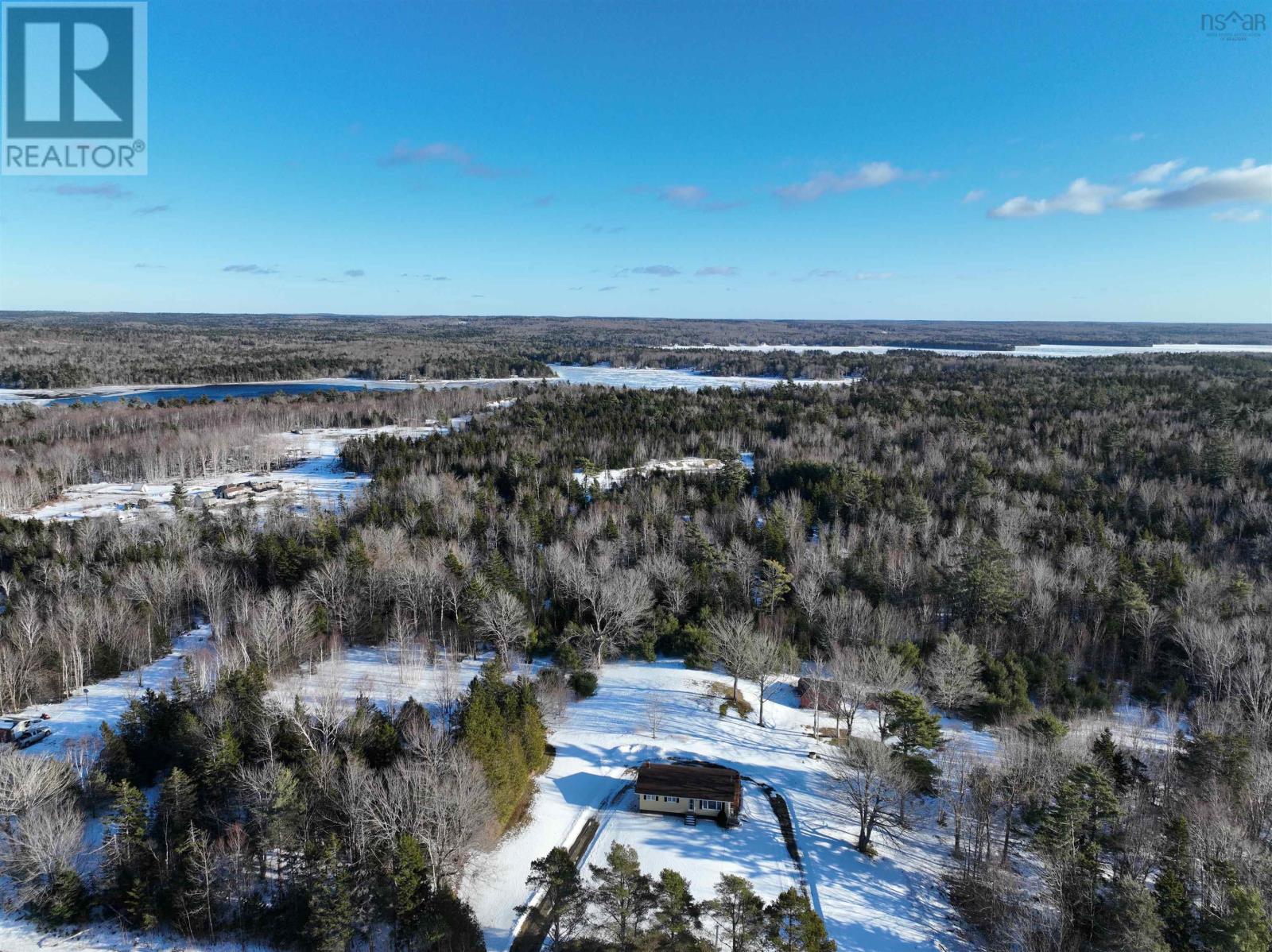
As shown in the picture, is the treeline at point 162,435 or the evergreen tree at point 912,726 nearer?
the evergreen tree at point 912,726

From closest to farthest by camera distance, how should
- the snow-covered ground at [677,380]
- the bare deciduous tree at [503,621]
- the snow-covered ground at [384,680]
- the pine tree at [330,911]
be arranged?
1. the pine tree at [330,911]
2. the snow-covered ground at [384,680]
3. the bare deciduous tree at [503,621]
4. the snow-covered ground at [677,380]

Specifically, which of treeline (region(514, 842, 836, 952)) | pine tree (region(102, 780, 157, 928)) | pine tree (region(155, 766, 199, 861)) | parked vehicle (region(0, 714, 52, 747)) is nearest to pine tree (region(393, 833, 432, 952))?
treeline (region(514, 842, 836, 952))

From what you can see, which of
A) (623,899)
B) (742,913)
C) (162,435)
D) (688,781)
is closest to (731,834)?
(688,781)

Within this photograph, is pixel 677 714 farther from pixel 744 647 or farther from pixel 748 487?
pixel 748 487

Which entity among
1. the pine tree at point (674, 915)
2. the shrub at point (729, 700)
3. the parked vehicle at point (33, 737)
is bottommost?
the shrub at point (729, 700)

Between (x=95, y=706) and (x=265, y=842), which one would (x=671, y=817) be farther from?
(x=95, y=706)

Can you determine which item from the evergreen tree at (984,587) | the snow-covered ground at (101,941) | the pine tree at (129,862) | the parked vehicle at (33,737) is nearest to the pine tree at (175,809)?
the pine tree at (129,862)

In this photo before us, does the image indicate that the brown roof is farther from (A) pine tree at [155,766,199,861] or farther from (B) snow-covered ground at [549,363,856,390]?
(B) snow-covered ground at [549,363,856,390]

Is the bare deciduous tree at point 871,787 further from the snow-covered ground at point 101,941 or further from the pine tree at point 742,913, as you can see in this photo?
the snow-covered ground at point 101,941
